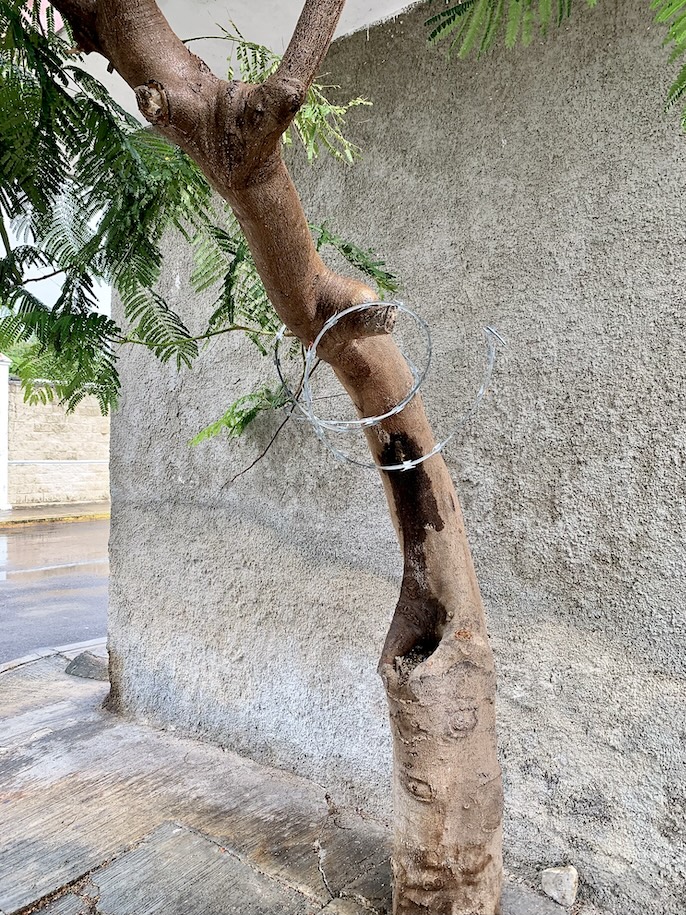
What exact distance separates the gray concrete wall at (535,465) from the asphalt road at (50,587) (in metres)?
4.10

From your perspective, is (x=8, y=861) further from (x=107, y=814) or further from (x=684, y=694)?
(x=684, y=694)

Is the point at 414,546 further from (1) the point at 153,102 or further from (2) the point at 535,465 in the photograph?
(1) the point at 153,102

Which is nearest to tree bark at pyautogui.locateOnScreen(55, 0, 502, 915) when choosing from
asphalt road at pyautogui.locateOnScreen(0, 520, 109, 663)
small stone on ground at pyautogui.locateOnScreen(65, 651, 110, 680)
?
small stone on ground at pyautogui.locateOnScreen(65, 651, 110, 680)

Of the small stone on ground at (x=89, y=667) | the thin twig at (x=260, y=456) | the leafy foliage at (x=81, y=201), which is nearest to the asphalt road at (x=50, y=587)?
the small stone on ground at (x=89, y=667)

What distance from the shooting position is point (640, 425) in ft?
6.70

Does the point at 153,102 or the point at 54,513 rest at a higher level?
the point at 153,102

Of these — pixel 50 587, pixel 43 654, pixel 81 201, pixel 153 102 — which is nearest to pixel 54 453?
pixel 50 587

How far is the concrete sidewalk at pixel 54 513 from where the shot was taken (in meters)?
15.0

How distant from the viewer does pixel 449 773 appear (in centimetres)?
173

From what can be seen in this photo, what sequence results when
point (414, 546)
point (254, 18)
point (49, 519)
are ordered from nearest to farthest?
1. point (414, 546)
2. point (254, 18)
3. point (49, 519)

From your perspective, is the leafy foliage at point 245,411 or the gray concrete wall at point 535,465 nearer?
the gray concrete wall at point 535,465

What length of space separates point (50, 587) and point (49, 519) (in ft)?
24.0

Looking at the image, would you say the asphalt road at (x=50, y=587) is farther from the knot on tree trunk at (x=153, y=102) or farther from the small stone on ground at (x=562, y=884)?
the knot on tree trunk at (x=153, y=102)

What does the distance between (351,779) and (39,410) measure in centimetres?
1647
